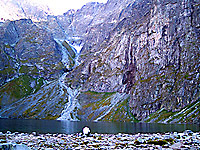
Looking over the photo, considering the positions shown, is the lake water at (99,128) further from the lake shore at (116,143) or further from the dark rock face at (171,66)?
the dark rock face at (171,66)

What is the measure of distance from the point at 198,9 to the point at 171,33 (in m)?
27.9

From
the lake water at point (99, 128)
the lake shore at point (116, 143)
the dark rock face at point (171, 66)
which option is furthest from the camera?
the dark rock face at point (171, 66)

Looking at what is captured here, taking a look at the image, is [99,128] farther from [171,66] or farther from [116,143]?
[171,66]

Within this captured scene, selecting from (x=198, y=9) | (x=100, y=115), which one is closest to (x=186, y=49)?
(x=198, y=9)

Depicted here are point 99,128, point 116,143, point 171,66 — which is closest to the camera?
point 116,143

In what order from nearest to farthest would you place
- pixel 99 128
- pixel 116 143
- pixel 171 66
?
pixel 116 143 → pixel 99 128 → pixel 171 66

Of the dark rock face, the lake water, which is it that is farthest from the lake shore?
the dark rock face

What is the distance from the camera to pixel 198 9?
17912cm

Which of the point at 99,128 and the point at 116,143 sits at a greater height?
the point at 116,143

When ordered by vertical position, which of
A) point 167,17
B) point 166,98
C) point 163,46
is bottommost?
point 166,98

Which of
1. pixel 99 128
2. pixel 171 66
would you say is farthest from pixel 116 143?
pixel 171 66

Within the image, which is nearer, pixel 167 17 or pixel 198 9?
pixel 198 9

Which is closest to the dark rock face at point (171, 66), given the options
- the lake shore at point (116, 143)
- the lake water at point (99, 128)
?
the lake water at point (99, 128)

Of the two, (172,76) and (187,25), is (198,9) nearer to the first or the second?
(187,25)
